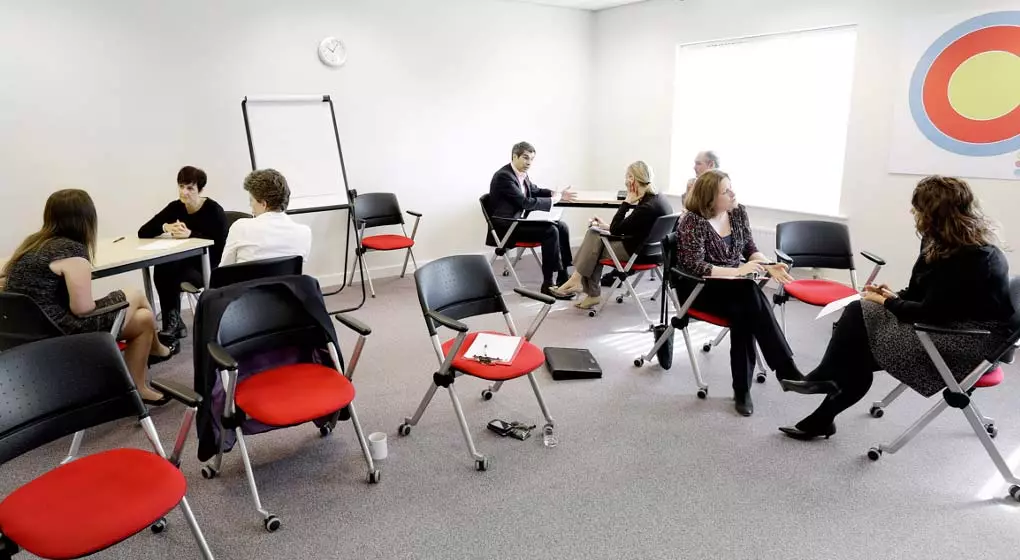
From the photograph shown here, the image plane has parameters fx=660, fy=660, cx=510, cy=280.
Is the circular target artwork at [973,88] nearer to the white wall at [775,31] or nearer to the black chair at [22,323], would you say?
the white wall at [775,31]

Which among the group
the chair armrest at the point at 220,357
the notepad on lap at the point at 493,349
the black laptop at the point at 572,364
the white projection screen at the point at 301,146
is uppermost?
the white projection screen at the point at 301,146

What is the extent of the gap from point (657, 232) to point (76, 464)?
12.2ft

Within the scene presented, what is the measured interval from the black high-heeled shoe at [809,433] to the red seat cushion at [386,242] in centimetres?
356

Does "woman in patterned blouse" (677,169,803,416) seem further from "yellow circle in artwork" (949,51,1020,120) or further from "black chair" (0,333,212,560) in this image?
"black chair" (0,333,212,560)

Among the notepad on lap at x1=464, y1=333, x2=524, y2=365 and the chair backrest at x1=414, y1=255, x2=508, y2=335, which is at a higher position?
the chair backrest at x1=414, y1=255, x2=508, y2=335

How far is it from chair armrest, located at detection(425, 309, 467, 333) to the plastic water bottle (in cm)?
75

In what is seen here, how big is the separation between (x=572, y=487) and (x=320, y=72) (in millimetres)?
4474

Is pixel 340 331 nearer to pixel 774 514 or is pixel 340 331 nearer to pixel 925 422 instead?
pixel 774 514

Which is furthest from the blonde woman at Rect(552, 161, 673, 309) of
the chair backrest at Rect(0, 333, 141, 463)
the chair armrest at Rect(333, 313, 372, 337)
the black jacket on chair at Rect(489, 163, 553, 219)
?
the chair backrest at Rect(0, 333, 141, 463)

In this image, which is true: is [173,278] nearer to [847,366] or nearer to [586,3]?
[847,366]

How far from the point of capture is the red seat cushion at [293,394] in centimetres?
243

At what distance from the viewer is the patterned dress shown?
2986 millimetres

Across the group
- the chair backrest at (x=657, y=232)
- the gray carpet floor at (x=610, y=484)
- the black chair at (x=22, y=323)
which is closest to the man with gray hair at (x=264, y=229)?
the black chair at (x=22, y=323)

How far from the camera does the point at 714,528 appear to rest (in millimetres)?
2471
